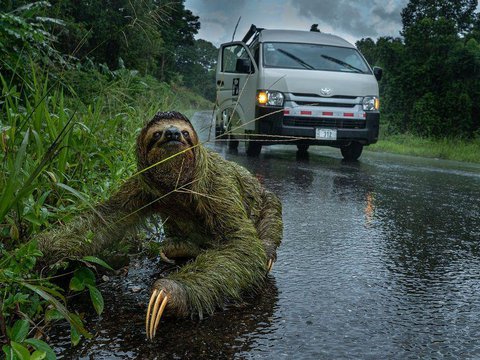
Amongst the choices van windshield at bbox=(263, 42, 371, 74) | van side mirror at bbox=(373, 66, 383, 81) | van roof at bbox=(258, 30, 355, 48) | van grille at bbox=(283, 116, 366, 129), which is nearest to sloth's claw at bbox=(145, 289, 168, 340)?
van grille at bbox=(283, 116, 366, 129)

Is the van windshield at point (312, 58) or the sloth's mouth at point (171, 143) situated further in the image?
the van windshield at point (312, 58)

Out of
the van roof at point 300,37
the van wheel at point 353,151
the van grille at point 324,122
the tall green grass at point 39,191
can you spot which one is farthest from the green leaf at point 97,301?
the van wheel at point 353,151

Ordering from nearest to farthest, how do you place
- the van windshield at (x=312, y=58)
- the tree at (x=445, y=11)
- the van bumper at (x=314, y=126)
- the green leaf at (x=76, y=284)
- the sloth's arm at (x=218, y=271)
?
the sloth's arm at (x=218, y=271) < the green leaf at (x=76, y=284) < the van bumper at (x=314, y=126) < the van windshield at (x=312, y=58) < the tree at (x=445, y=11)

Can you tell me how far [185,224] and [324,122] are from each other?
7.22 metres

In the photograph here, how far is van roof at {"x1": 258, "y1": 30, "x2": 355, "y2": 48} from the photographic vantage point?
414 inches

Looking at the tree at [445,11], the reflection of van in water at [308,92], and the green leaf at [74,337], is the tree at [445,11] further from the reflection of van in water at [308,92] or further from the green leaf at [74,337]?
the green leaf at [74,337]

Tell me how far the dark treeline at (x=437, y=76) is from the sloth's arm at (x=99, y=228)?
18.8 m

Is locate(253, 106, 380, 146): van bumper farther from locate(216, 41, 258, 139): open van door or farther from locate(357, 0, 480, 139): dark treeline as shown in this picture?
locate(357, 0, 480, 139): dark treeline

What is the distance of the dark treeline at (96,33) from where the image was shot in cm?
429

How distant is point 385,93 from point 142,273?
27784 mm

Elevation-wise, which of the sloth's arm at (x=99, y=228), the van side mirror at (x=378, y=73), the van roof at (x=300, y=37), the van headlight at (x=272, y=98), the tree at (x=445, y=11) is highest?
the tree at (x=445, y=11)

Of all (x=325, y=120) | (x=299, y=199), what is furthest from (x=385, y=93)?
(x=299, y=199)

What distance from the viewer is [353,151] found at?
1094cm

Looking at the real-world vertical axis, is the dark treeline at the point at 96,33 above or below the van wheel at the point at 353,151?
above
